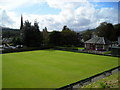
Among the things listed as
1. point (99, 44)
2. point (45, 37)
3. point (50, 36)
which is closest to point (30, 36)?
point (45, 37)

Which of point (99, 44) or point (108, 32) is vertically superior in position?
point (108, 32)

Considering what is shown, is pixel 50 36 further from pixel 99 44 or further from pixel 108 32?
pixel 108 32

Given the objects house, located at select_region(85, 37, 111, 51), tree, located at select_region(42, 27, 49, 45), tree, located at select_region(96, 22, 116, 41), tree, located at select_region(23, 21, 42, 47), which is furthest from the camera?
tree, located at select_region(96, 22, 116, 41)

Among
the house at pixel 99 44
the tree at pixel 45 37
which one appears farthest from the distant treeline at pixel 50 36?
the house at pixel 99 44

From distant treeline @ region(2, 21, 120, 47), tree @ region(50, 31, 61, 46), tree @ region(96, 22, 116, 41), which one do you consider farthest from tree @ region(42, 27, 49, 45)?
tree @ region(96, 22, 116, 41)

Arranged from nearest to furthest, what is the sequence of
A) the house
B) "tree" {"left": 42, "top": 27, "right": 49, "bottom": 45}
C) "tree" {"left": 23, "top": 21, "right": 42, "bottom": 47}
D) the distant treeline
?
the house
"tree" {"left": 23, "top": 21, "right": 42, "bottom": 47}
the distant treeline
"tree" {"left": 42, "top": 27, "right": 49, "bottom": 45}

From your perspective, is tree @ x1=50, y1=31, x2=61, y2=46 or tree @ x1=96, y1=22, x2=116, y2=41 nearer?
tree @ x1=50, y1=31, x2=61, y2=46

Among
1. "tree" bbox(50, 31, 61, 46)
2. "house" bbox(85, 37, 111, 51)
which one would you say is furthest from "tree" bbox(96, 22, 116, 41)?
"tree" bbox(50, 31, 61, 46)

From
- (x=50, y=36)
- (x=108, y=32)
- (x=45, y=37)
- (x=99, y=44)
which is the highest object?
(x=108, y=32)

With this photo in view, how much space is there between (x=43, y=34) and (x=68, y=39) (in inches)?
267

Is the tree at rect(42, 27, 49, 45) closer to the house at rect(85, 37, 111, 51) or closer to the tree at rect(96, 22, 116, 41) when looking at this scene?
the house at rect(85, 37, 111, 51)

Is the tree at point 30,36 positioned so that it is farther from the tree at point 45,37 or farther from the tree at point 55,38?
the tree at point 55,38

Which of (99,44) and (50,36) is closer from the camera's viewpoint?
(99,44)

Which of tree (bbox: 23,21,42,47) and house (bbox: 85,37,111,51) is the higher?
tree (bbox: 23,21,42,47)
